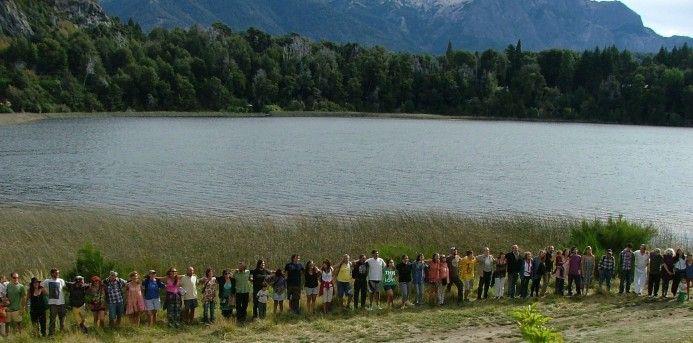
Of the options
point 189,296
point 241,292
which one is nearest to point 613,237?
point 241,292

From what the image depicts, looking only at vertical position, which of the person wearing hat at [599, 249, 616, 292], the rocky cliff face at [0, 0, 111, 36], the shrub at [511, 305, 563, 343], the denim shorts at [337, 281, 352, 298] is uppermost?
the rocky cliff face at [0, 0, 111, 36]

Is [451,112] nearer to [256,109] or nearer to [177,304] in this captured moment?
[256,109]

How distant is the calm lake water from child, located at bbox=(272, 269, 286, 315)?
16.0 metres

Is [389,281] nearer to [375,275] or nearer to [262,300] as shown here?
[375,275]

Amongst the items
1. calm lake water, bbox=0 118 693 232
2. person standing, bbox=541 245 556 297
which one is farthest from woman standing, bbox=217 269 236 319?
calm lake water, bbox=0 118 693 232

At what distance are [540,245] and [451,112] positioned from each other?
12431 centimetres

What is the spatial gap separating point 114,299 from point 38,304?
5.94 feet

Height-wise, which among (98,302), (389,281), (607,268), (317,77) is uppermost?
(317,77)

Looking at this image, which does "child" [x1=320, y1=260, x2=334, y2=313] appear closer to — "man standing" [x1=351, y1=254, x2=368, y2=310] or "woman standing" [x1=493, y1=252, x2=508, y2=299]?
"man standing" [x1=351, y1=254, x2=368, y2=310]

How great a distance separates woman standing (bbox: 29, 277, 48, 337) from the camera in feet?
53.5

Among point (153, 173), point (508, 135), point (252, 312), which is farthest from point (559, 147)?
point (252, 312)

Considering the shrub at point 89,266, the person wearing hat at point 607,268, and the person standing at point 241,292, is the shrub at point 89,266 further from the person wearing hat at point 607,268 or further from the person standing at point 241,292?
the person wearing hat at point 607,268

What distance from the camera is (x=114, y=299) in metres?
16.8

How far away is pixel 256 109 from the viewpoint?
14650cm
